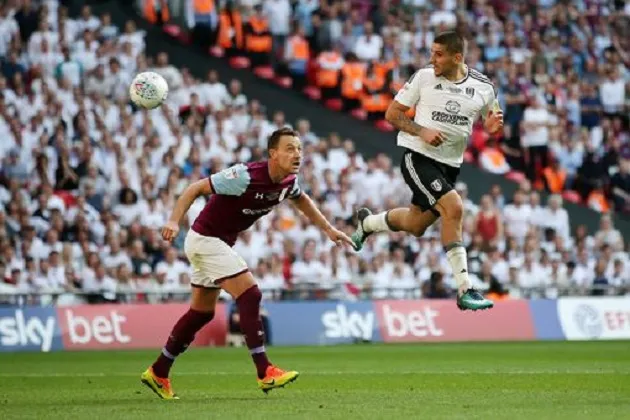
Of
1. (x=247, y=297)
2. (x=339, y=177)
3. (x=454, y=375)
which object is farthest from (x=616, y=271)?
(x=247, y=297)

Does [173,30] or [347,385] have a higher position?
[173,30]

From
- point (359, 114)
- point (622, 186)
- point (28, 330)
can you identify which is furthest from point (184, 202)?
point (622, 186)

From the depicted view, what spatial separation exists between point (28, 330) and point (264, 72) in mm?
8814

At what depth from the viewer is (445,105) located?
1473cm

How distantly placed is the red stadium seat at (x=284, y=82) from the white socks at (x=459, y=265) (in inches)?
651

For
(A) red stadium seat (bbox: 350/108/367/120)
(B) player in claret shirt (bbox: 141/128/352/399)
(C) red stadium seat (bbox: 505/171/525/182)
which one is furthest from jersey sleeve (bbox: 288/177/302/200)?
(C) red stadium seat (bbox: 505/171/525/182)

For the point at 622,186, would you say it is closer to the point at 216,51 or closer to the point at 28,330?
the point at 216,51

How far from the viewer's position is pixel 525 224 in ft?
95.1

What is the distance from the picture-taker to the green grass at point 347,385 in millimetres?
12147

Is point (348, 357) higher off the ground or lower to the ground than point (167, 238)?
lower

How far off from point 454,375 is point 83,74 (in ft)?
42.9

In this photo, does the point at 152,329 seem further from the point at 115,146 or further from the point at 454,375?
the point at 454,375

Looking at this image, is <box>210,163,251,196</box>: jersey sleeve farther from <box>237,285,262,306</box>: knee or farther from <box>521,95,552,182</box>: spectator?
<box>521,95,552,182</box>: spectator

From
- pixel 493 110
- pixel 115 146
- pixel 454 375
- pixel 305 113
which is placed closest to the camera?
pixel 493 110
